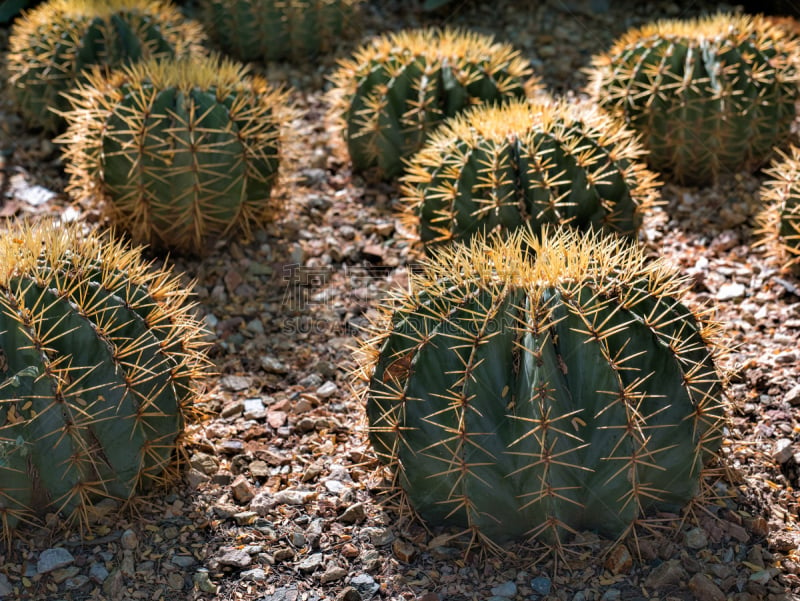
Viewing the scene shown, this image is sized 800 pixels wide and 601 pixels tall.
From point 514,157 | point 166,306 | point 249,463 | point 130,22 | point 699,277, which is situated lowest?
point 249,463

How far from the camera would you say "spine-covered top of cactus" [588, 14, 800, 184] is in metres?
4.39

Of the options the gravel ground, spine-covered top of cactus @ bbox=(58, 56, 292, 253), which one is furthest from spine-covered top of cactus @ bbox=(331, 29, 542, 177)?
spine-covered top of cactus @ bbox=(58, 56, 292, 253)

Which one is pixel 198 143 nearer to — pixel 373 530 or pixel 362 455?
pixel 362 455

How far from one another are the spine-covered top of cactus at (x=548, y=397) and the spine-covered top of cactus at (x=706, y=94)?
2.05 meters

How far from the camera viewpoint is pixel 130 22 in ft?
16.0

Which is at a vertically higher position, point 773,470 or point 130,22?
point 130,22

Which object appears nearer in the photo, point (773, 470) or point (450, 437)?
point (450, 437)

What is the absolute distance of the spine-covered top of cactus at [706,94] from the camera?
14.4 feet

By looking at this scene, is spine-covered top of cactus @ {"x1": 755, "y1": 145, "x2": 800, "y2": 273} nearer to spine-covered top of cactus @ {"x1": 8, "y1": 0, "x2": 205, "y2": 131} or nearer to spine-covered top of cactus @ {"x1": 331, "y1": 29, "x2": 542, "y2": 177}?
spine-covered top of cactus @ {"x1": 331, "y1": 29, "x2": 542, "y2": 177}

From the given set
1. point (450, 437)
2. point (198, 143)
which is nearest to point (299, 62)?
point (198, 143)

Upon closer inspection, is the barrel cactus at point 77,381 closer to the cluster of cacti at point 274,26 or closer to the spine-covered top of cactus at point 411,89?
the spine-covered top of cactus at point 411,89

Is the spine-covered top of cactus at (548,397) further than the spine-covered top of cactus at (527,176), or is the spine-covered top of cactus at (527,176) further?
the spine-covered top of cactus at (527,176)

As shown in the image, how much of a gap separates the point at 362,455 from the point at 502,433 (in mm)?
711

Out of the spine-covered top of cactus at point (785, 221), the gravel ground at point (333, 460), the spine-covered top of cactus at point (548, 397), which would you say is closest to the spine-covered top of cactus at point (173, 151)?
the gravel ground at point (333, 460)
